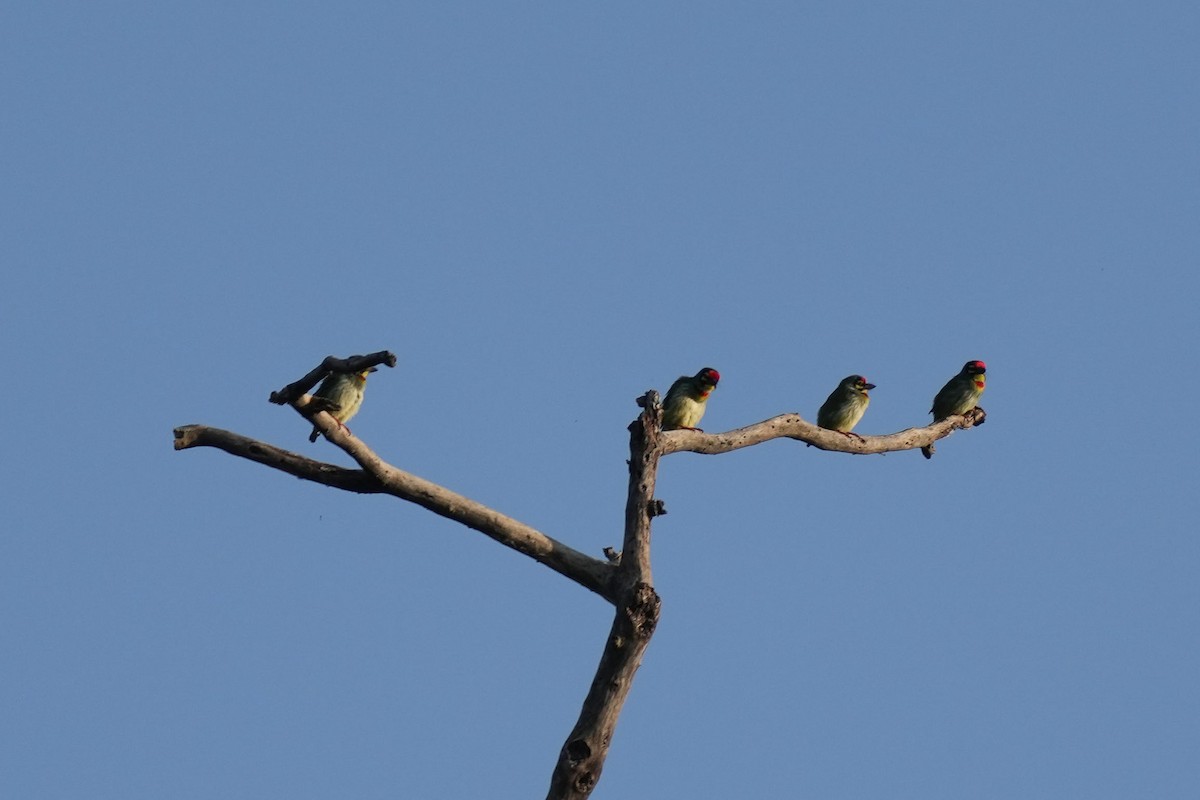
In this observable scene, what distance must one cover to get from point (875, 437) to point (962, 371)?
285cm

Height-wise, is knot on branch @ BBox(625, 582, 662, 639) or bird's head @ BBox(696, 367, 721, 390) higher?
bird's head @ BBox(696, 367, 721, 390)

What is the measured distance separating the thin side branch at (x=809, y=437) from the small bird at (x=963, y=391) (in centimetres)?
13

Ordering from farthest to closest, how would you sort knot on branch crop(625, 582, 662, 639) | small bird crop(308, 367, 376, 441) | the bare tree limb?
small bird crop(308, 367, 376, 441), knot on branch crop(625, 582, 662, 639), the bare tree limb

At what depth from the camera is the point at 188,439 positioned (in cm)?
996

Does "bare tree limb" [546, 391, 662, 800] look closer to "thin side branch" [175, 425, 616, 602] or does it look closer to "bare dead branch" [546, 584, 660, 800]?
"bare dead branch" [546, 584, 660, 800]

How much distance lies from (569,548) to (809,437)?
3.34m

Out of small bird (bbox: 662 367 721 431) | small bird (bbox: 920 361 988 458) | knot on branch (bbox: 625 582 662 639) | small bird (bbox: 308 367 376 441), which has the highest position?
small bird (bbox: 920 361 988 458)

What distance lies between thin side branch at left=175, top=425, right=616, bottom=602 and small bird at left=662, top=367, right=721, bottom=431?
15.2 feet

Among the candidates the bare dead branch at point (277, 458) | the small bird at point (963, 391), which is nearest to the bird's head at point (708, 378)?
the small bird at point (963, 391)

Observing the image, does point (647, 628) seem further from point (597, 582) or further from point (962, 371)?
point (962, 371)

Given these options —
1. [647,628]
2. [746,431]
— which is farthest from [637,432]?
[746,431]

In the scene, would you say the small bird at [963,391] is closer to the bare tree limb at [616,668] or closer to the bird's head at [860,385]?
the bird's head at [860,385]

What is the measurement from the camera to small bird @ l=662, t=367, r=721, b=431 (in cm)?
1441

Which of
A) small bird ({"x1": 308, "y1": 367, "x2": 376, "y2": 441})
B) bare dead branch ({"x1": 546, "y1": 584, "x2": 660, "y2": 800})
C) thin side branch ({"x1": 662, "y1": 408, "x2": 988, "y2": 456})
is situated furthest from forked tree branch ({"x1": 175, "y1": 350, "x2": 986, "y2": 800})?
small bird ({"x1": 308, "y1": 367, "x2": 376, "y2": 441})
